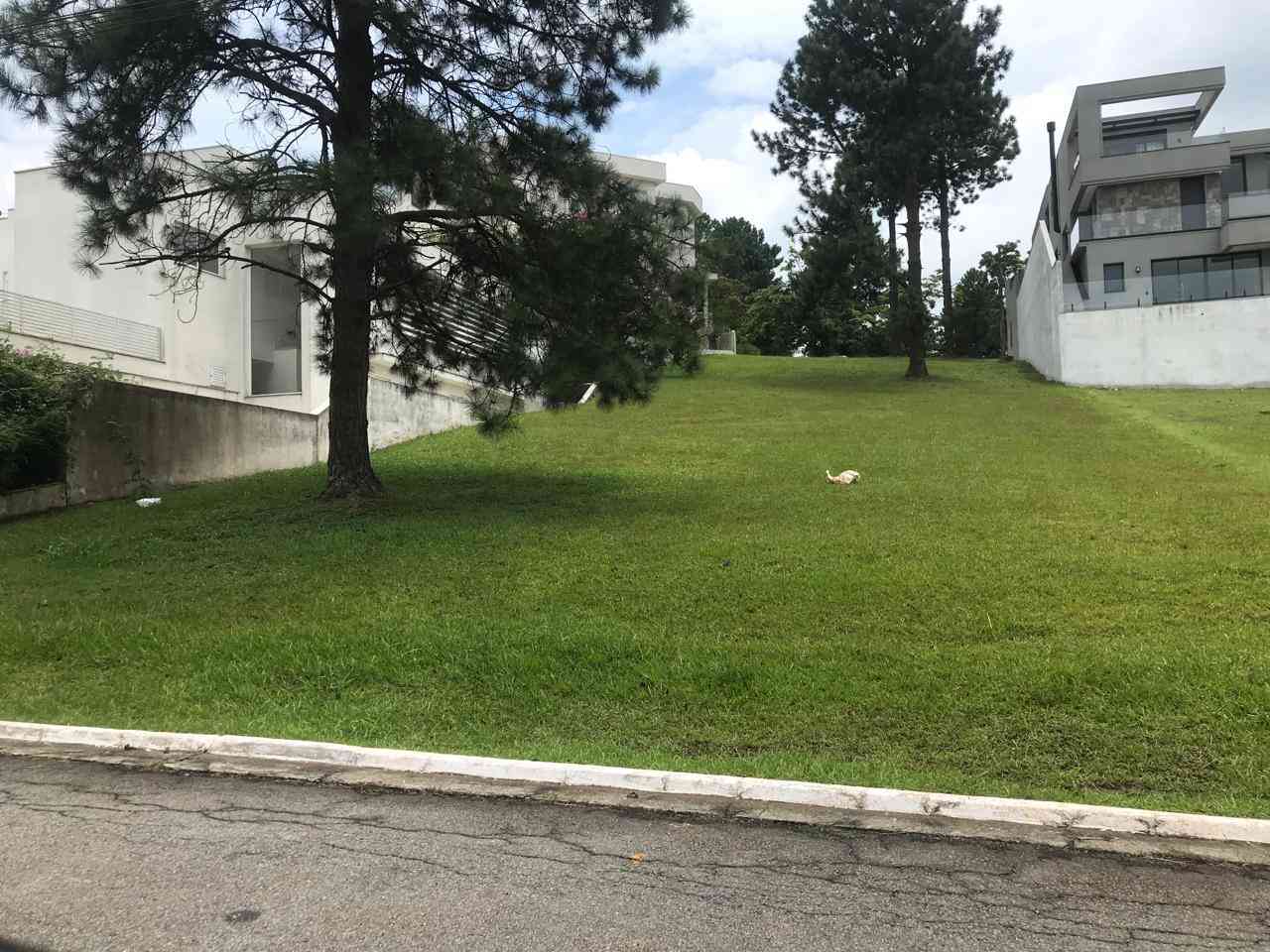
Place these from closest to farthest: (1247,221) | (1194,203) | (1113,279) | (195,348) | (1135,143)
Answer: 1. (195,348)
2. (1113,279)
3. (1247,221)
4. (1194,203)
5. (1135,143)

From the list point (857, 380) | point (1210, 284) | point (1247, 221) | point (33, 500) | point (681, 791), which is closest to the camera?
point (681, 791)

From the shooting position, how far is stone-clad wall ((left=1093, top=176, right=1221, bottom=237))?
96.4ft

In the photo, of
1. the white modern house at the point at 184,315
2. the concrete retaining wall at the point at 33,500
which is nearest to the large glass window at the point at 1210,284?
the white modern house at the point at 184,315

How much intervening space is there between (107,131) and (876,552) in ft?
29.2

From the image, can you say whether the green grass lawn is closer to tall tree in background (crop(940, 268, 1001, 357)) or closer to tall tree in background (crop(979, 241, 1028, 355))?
tall tree in background (crop(940, 268, 1001, 357))

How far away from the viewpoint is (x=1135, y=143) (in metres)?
30.6

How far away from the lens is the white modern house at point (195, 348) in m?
13.4

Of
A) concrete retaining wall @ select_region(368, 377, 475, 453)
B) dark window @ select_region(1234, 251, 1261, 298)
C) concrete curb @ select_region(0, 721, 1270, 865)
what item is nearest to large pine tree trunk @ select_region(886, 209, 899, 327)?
dark window @ select_region(1234, 251, 1261, 298)

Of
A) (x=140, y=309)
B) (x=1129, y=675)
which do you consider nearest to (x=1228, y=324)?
(x=1129, y=675)

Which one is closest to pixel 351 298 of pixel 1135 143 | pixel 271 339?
pixel 271 339

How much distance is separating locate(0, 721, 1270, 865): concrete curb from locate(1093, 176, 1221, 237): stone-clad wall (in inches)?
1207

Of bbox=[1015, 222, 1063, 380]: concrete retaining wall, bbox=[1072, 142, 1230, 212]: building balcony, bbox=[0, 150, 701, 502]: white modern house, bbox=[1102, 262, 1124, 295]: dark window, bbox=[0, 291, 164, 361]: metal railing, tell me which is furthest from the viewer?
bbox=[1072, 142, 1230, 212]: building balcony

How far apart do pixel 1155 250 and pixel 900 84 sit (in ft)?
33.4

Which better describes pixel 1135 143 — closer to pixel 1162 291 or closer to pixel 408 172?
pixel 1162 291
